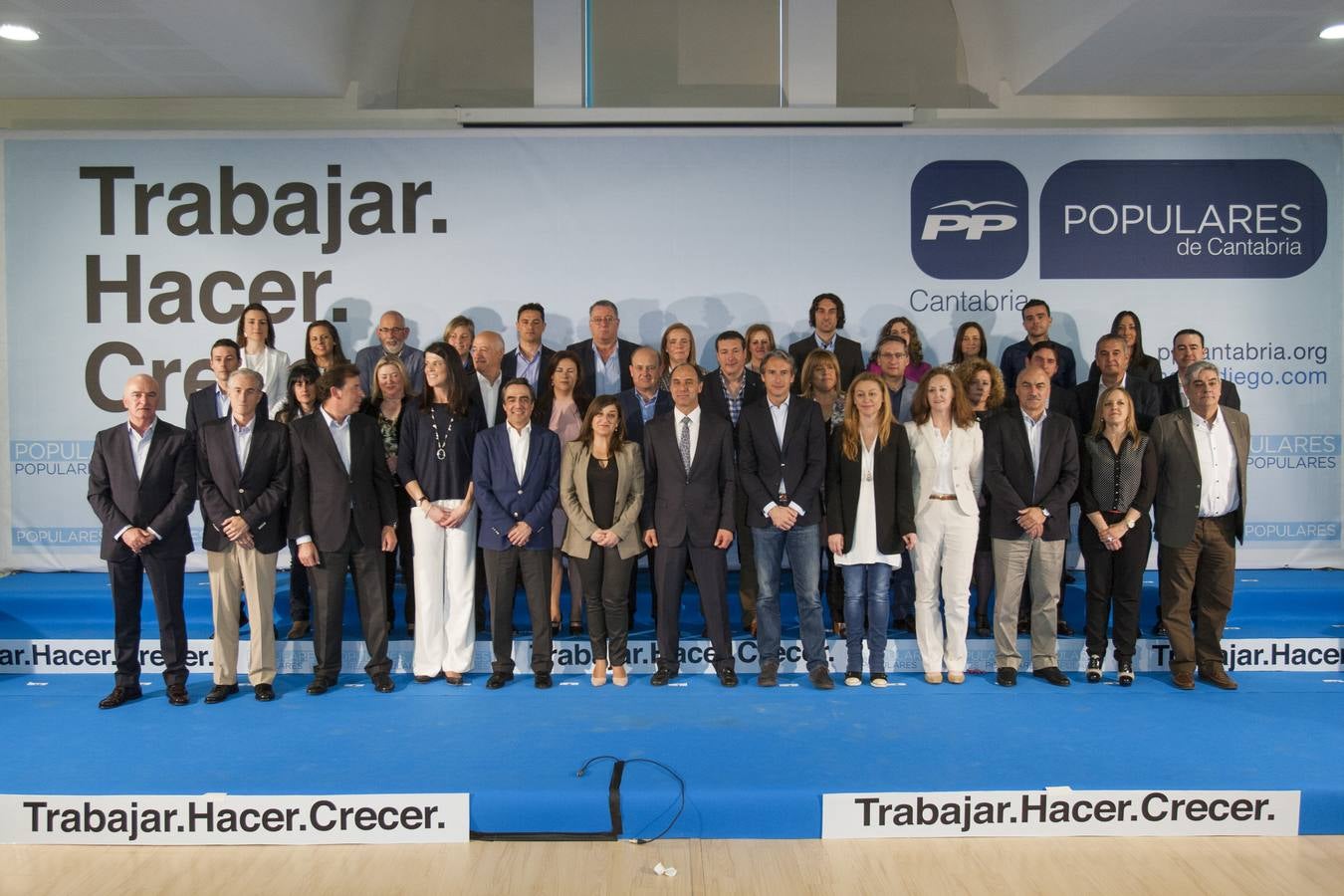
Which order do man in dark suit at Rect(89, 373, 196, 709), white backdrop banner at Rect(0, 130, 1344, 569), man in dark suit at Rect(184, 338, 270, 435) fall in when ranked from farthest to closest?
1. white backdrop banner at Rect(0, 130, 1344, 569)
2. man in dark suit at Rect(184, 338, 270, 435)
3. man in dark suit at Rect(89, 373, 196, 709)

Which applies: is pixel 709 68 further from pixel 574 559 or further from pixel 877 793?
pixel 877 793

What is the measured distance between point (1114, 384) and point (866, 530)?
1.80 m

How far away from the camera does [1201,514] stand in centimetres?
494

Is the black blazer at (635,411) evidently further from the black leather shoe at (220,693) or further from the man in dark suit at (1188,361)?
the man in dark suit at (1188,361)

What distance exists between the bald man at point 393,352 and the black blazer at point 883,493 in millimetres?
2422

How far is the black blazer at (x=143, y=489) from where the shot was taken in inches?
183

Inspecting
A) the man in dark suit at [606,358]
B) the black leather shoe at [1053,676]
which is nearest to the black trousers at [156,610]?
the man in dark suit at [606,358]

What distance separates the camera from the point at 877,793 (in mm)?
3582

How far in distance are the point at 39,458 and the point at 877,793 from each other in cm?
589

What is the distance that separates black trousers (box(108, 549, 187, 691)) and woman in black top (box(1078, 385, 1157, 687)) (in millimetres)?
4486

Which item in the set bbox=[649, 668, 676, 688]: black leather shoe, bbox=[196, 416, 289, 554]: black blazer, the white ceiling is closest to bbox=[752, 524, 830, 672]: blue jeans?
bbox=[649, 668, 676, 688]: black leather shoe

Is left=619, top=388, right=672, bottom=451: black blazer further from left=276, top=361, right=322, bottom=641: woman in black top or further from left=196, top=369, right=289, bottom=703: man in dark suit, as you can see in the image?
left=196, top=369, right=289, bottom=703: man in dark suit

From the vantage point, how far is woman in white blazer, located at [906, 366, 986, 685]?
494cm

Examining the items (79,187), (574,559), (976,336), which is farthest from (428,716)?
(79,187)
